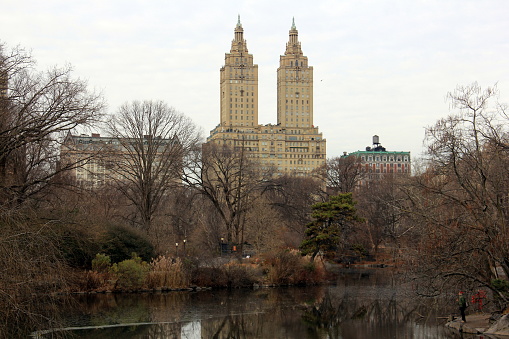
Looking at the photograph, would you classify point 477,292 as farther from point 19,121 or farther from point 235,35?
point 235,35

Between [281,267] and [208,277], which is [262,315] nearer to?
[208,277]

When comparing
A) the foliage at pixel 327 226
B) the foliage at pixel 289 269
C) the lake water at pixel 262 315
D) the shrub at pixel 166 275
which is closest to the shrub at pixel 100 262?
the lake water at pixel 262 315

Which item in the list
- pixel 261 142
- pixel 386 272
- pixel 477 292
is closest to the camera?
pixel 477 292

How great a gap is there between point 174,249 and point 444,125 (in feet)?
90.0

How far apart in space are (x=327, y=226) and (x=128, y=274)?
47.0 ft

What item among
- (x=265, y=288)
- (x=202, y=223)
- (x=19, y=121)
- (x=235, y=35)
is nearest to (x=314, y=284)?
(x=265, y=288)

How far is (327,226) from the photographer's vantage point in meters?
39.8

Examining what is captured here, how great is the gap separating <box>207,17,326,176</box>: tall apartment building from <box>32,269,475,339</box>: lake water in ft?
332

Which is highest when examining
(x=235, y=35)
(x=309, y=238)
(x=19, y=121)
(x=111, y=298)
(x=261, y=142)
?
(x=235, y=35)

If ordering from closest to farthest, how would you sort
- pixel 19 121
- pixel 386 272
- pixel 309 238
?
1. pixel 19 121
2. pixel 309 238
3. pixel 386 272

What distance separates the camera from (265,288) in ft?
115

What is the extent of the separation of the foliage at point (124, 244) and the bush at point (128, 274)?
0.91m

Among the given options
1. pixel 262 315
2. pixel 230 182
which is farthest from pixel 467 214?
pixel 230 182

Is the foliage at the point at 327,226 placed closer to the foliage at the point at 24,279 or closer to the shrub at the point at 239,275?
the shrub at the point at 239,275
